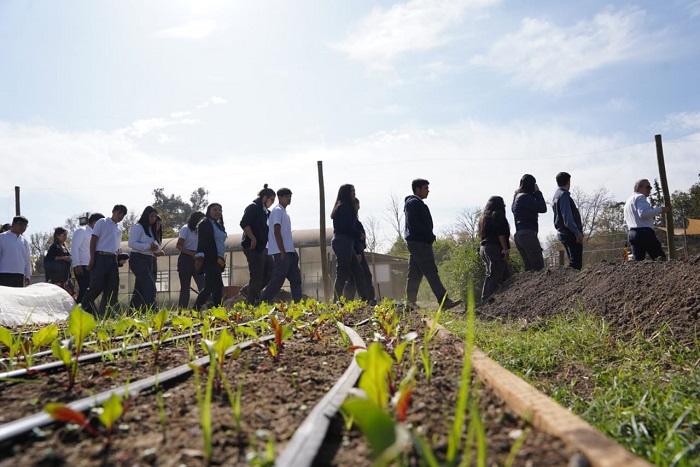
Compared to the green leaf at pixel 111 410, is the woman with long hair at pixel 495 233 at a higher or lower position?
higher

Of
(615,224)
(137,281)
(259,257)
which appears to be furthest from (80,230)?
(615,224)

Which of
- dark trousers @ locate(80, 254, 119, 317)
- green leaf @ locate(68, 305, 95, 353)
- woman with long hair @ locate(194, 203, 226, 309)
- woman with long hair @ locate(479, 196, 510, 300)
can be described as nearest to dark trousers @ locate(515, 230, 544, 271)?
woman with long hair @ locate(479, 196, 510, 300)

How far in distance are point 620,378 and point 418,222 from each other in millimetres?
4186

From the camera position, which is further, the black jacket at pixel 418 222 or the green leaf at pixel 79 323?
the black jacket at pixel 418 222

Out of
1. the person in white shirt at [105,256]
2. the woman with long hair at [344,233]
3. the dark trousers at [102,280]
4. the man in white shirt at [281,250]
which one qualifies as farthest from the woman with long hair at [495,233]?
the dark trousers at [102,280]

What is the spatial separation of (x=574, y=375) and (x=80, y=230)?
7753 mm

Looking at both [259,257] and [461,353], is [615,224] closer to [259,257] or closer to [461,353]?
→ [259,257]

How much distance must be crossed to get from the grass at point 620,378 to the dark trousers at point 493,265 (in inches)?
121

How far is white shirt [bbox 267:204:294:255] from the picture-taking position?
6828mm

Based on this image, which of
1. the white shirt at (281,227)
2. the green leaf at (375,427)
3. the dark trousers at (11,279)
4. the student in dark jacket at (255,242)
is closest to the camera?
the green leaf at (375,427)

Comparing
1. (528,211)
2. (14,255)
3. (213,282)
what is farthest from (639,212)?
(14,255)

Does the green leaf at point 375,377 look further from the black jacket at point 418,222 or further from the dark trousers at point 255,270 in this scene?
the dark trousers at point 255,270

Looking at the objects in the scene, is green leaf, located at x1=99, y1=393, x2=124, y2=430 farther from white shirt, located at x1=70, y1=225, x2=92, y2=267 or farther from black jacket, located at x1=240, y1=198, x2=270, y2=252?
white shirt, located at x1=70, y1=225, x2=92, y2=267

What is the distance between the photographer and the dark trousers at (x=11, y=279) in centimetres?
714
